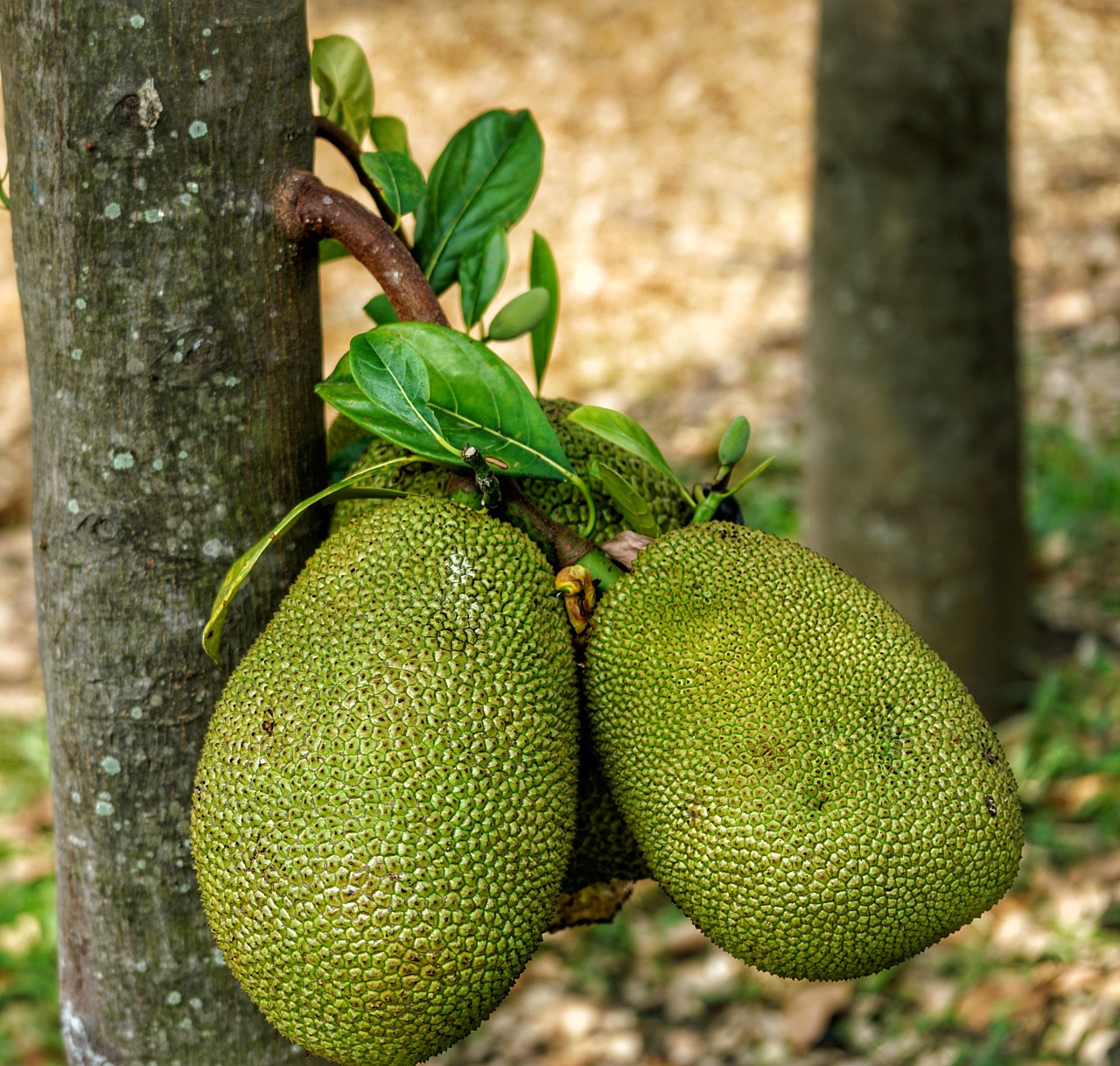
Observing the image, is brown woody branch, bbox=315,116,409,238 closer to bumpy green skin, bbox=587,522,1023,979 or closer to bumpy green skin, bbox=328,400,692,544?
bumpy green skin, bbox=328,400,692,544

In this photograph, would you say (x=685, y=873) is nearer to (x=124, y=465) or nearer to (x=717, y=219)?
(x=124, y=465)

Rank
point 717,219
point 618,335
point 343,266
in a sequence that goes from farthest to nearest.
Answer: point 343,266 → point 717,219 → point 618,335

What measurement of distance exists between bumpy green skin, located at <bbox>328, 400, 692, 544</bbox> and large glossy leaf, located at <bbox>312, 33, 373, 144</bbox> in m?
0.32

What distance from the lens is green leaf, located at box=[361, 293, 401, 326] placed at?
1.08 metres

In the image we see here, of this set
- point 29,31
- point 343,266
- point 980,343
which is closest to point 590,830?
point 29,31

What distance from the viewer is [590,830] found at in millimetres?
994

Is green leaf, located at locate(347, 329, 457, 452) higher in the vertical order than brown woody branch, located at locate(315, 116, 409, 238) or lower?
lower

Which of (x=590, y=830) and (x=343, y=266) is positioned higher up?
(x=343, y=266)

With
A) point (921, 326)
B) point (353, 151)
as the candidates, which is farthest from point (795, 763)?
point (921, 326)

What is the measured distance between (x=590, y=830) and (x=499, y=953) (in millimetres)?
194

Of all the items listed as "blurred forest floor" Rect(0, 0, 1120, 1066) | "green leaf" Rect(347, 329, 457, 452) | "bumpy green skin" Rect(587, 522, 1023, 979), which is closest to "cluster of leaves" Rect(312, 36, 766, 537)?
"green leaf" Rect(347, 329, 457, 452)

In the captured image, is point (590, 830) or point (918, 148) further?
point (918, 148)

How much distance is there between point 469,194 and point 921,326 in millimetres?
1581

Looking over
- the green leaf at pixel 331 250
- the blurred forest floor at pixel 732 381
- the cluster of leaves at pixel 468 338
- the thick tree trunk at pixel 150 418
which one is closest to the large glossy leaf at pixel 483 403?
the cluster of leaves at pixel 468 338
